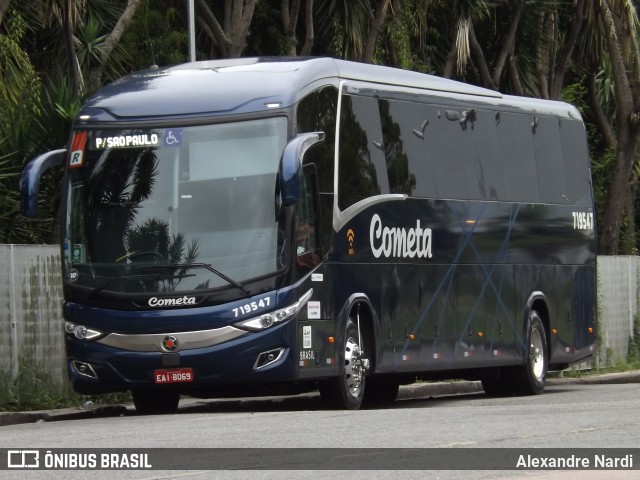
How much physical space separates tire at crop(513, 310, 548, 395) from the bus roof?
5978 mm

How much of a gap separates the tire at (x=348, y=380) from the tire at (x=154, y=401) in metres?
1.70

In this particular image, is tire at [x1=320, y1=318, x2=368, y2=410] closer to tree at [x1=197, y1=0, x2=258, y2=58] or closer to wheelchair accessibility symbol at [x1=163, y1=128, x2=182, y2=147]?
wheelchair accessibility symbol at [x1=163, y1=128, x2=182, y2=147]

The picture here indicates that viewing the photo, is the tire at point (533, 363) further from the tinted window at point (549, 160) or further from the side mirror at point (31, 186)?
the side mirror at point (31, 186)

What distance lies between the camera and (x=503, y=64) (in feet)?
101

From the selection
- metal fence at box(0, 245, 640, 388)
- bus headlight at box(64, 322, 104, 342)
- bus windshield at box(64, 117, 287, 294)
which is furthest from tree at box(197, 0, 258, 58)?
bus headlight at box(64, 322, 104, 342)

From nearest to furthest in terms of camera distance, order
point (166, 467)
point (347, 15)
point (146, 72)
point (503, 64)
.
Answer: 1. point (166, 467)
2. point (146, 72)
3. point (347, 15)
4. point (503, 64)

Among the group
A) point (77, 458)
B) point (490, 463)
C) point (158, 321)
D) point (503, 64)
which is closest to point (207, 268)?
point (158, 321)

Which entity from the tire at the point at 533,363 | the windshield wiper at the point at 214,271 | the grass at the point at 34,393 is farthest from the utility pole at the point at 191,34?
the windshield wiper at the point at 214,271

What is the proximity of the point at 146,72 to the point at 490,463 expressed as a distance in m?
8.11

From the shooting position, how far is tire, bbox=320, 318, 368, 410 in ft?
54.4

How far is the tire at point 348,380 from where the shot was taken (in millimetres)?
16578

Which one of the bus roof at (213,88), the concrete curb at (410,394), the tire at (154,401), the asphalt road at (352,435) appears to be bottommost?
the concrete curb at (410,394)

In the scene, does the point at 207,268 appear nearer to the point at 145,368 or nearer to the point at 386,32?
the point at 145,368

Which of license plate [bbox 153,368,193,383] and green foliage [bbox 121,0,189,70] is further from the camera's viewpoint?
green foliage [bbox 121,0,189,70]
